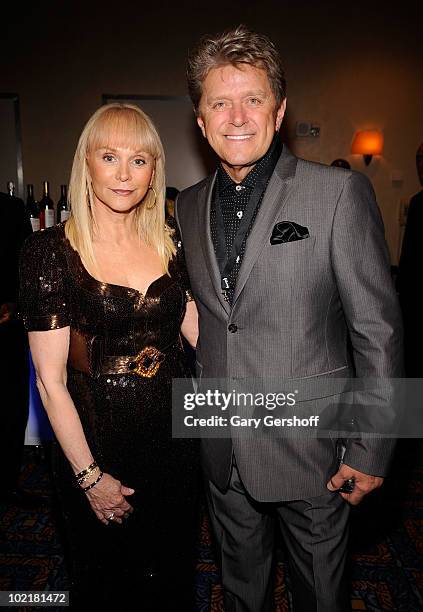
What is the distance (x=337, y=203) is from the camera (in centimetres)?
138

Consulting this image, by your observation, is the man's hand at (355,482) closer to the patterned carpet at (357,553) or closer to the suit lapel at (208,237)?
the suit lapel at (208,237)

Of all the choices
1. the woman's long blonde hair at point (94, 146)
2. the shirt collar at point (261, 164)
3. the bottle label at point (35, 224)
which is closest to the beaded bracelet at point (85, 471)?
the woman's long blonde hair at point (94, 146)

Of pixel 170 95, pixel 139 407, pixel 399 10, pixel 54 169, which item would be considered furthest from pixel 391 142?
pixel 139 407

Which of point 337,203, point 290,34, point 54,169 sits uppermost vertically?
point 290,34

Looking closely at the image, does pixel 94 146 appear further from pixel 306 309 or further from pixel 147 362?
pixel 306 309

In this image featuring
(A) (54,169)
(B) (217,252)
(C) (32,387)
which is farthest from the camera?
(A) (54,169)

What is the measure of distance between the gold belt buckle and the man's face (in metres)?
0.65

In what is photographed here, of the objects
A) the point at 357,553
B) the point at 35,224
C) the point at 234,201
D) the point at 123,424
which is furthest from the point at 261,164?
the point at 35,224

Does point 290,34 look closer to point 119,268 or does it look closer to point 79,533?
point 119,268

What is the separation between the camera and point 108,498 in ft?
5.27

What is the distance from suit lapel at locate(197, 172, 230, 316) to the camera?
1.53 meters

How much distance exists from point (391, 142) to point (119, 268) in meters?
5.61

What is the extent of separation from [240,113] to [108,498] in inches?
50.7

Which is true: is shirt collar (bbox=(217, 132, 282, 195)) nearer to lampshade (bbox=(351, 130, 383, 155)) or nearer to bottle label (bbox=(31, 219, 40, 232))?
bottle label (bbox=(31, 219, 40, 232))
